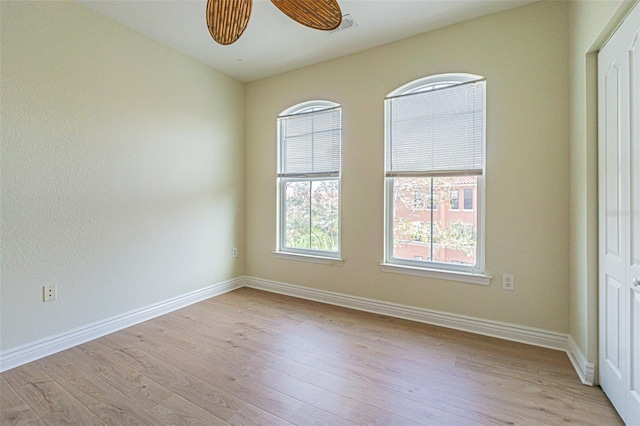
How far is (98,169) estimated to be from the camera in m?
2.57

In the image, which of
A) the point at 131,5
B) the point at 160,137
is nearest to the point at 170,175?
the point at 160,137

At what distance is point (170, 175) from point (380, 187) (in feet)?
7.34

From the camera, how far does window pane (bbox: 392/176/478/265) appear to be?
2729 mm

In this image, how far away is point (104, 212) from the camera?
8.62ft

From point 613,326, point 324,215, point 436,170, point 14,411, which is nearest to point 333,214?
point 324,215

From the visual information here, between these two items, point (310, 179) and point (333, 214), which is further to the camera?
point (310, 179)

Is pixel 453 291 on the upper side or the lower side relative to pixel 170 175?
lower

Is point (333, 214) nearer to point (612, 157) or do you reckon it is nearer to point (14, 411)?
point (612, 157)

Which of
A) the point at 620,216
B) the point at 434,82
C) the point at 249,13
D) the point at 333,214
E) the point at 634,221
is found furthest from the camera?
the point at 333,214

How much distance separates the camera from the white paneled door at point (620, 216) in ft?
4.74

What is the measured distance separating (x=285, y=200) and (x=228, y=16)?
7.72ft

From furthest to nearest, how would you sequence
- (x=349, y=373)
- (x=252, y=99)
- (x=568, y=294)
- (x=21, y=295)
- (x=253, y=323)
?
(x=252, y=99) → (x=253, y=323) → (x=568, y=294) → (x=21, y=295) → (x=349, y=373)

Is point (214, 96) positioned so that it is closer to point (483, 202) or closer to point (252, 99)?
point (252, 99)

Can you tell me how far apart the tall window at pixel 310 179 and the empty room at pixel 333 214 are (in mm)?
35
